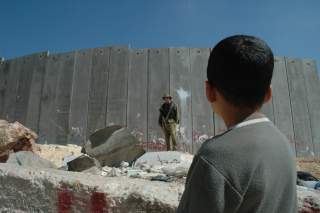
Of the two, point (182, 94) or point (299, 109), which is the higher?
point (182, 94)

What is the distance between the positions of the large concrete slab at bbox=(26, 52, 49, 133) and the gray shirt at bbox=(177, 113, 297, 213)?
8547 mm

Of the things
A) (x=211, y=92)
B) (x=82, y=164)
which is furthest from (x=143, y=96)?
(x=211, y=92)

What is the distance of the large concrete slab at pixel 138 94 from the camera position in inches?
321

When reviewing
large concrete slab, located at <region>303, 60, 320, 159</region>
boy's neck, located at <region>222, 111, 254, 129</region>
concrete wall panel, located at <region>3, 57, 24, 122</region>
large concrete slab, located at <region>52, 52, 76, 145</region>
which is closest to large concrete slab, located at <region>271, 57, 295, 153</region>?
large concrete slab, located at <region>303, 60, 320, 159</region>

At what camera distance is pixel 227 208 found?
0.84 metres

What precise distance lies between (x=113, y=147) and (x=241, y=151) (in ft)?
16.5

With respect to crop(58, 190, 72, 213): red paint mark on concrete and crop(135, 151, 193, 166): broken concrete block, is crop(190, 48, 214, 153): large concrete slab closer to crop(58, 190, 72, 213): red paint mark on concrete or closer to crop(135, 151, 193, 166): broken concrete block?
crop(135, 151, 193, 166): broken concrete block

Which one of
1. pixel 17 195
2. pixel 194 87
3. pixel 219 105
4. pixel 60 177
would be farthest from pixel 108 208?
pixel 194 87

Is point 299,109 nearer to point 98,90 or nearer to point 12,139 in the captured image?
point 98,90

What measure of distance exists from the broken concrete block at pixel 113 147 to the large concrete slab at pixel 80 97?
8.17 feet

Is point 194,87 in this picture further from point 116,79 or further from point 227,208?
point 227,208

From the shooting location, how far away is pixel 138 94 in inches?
328

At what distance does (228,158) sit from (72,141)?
7922mm

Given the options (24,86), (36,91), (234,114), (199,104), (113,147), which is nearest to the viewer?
(234,114)
